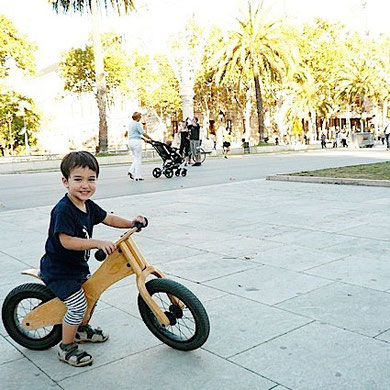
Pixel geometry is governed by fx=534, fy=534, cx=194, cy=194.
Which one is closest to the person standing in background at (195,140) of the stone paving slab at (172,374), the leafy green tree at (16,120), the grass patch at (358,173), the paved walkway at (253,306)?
the grass patch at (358,173)

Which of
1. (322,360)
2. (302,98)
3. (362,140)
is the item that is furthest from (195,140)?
(302,98)

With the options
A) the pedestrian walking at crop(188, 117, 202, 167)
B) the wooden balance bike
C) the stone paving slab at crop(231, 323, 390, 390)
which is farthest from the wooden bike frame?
the pedestrian walking at crop(188, 117, 202, 167)

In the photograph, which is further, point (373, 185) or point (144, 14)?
point (144, 14)

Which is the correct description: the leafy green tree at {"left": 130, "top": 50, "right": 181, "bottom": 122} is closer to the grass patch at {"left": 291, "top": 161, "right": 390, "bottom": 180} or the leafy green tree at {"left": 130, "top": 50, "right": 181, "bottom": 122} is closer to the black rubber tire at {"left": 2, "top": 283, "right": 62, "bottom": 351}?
the grass patch at {"left": 291, "top": 161, "right": 390, "bottom": 180}

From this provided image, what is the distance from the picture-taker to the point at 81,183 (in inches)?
125

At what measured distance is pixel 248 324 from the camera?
3.65m

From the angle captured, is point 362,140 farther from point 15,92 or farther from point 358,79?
point 15,92

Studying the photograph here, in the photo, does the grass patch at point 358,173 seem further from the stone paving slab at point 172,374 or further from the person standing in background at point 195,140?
the stone paving slab at point 172,374

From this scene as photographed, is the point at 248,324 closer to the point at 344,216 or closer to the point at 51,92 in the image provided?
the point at 344,216

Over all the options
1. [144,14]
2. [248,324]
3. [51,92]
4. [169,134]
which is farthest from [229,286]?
[51,92]

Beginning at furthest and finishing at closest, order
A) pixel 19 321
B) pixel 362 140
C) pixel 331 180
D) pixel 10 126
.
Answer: pixel 10 126
pixel 362 140
pixel 331 180
pixel 19 321

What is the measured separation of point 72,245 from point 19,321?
0.88 meters

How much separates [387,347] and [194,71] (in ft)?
156

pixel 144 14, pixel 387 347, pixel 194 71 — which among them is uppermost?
pixel 144 14
